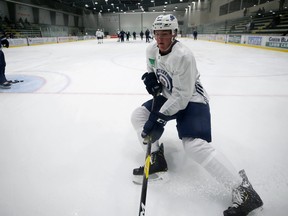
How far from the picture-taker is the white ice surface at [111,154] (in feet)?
4.19

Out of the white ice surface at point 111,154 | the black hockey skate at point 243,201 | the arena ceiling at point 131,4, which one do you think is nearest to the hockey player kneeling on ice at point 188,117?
the black hockey skate at point 243,201

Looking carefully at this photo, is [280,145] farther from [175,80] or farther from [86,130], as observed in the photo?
[86,130]

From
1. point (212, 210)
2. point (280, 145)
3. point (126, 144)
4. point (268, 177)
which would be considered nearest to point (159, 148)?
point (126, 144)

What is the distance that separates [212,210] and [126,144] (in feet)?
3.19

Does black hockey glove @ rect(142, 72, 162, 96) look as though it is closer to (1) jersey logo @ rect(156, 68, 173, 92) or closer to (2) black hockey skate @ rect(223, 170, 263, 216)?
(1) jersey logo @ rect(156, 68, 173, 92)

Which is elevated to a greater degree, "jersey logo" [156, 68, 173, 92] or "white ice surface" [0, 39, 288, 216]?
"jersey logo" [156, 68, 173, 92]

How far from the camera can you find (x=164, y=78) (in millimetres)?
1500

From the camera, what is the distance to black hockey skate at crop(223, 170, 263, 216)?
1.16 m

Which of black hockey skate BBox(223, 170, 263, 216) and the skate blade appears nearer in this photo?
black hockey skate BBox(223, 170, 263, 216)

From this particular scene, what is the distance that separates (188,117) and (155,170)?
1.63 feet

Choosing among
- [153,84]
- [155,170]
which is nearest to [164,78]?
[153,84]

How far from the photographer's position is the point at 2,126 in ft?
7.55

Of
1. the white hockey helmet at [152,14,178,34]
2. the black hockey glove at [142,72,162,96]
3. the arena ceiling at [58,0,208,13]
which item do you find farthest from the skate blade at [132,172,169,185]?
the arena ceiling at [58,0,208,13]

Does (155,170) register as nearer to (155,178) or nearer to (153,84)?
(155,178)
